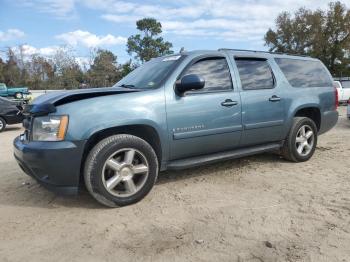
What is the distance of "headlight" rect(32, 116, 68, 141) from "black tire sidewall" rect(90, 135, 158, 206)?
0.44 meters

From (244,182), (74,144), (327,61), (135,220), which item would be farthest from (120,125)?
(327,61)

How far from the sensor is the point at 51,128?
3.86 m

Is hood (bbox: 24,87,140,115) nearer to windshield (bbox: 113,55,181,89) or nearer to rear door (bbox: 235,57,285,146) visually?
windshield (bbox: 113,55,181,89)

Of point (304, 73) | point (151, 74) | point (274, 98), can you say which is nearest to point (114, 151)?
point (151, 74)

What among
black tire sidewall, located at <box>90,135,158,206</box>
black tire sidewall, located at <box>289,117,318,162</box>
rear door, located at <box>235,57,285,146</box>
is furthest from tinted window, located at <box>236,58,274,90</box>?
black tire sidewall, located at <box>90,135,158,206</box>

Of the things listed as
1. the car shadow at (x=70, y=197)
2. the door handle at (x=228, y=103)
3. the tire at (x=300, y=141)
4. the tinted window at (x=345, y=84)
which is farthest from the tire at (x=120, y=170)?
the tinted window at (x=345, y=84)

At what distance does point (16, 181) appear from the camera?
5.36 meters

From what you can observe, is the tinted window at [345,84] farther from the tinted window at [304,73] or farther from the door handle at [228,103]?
the door handle at [228,103]

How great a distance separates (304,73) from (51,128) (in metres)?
4.21

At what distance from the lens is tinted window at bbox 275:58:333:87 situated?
590cm

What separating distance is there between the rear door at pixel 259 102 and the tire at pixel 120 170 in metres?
1.56

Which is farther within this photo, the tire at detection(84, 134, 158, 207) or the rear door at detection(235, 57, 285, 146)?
the rear door at detection(235, 57, 285, 146)

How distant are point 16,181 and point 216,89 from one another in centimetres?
312

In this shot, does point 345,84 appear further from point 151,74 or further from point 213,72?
point 151,74
